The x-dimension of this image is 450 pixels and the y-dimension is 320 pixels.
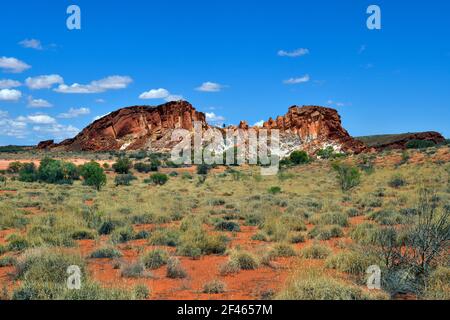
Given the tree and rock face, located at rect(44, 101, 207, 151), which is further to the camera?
rock face, located at rect(44, 101, 207, 151)

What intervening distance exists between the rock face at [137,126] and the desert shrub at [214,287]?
85.3m

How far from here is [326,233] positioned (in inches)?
495

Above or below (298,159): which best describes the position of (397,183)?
below

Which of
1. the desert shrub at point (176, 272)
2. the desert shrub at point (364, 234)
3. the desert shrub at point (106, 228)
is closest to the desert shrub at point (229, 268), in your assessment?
the desert shrub at point (176, 272)

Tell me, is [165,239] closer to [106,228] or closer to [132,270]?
[106,228]

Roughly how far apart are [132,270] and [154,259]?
1.00m

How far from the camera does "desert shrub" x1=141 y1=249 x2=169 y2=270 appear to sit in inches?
371

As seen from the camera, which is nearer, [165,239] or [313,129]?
[165,239]

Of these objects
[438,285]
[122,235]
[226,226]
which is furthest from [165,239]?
[438,285]

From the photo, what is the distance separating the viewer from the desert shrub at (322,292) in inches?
260

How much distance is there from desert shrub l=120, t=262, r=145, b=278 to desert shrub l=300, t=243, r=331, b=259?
3771mm

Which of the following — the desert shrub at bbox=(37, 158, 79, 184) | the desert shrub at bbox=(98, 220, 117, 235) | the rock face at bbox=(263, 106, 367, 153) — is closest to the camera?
the desert shrub at bbox=(98, 220, 117, 235)

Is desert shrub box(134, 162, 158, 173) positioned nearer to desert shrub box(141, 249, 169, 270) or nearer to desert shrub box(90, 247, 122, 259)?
desert shrub box(90, 247, 122, 259)

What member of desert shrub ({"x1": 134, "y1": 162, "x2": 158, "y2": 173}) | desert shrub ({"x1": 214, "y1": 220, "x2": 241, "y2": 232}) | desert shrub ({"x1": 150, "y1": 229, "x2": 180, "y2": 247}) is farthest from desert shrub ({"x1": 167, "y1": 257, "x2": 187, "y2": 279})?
desert shrub ({"x1": 134, "y1": 162, "x2": 158, "y2": 173})
